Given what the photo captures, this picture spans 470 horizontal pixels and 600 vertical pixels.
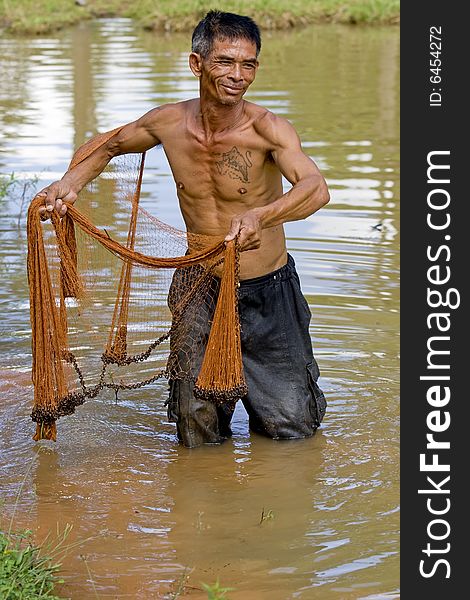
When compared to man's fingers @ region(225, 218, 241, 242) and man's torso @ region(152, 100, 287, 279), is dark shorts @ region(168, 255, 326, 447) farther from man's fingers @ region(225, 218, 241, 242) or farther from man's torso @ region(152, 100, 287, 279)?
man's fingers @ region(225, 218, 241, 242)

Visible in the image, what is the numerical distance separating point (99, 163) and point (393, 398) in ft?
6.06

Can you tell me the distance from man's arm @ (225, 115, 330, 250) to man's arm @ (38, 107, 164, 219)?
56 centimetres

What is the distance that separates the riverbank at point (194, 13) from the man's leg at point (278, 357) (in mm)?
16582

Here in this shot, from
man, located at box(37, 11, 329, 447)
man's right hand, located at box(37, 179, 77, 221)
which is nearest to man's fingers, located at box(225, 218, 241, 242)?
man, located at box(37, 11, 329, 447)

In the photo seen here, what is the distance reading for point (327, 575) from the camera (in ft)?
13.8

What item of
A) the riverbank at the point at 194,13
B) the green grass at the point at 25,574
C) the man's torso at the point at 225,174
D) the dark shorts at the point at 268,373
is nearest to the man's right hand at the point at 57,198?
the man's torso at the point at 225,174

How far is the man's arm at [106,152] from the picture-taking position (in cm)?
513

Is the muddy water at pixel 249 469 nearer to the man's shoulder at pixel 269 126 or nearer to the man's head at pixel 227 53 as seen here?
the man's shoulder at pixel 269 126

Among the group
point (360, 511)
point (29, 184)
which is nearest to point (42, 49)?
point (29, 184)

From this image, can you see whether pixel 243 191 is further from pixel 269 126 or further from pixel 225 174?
pixel 269 126

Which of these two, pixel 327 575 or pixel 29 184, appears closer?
pixel 327 575

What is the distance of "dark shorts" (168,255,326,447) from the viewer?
208 inches

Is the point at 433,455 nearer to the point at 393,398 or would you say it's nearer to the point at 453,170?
the point at 393,398

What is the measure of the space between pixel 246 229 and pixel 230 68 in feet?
2.32
